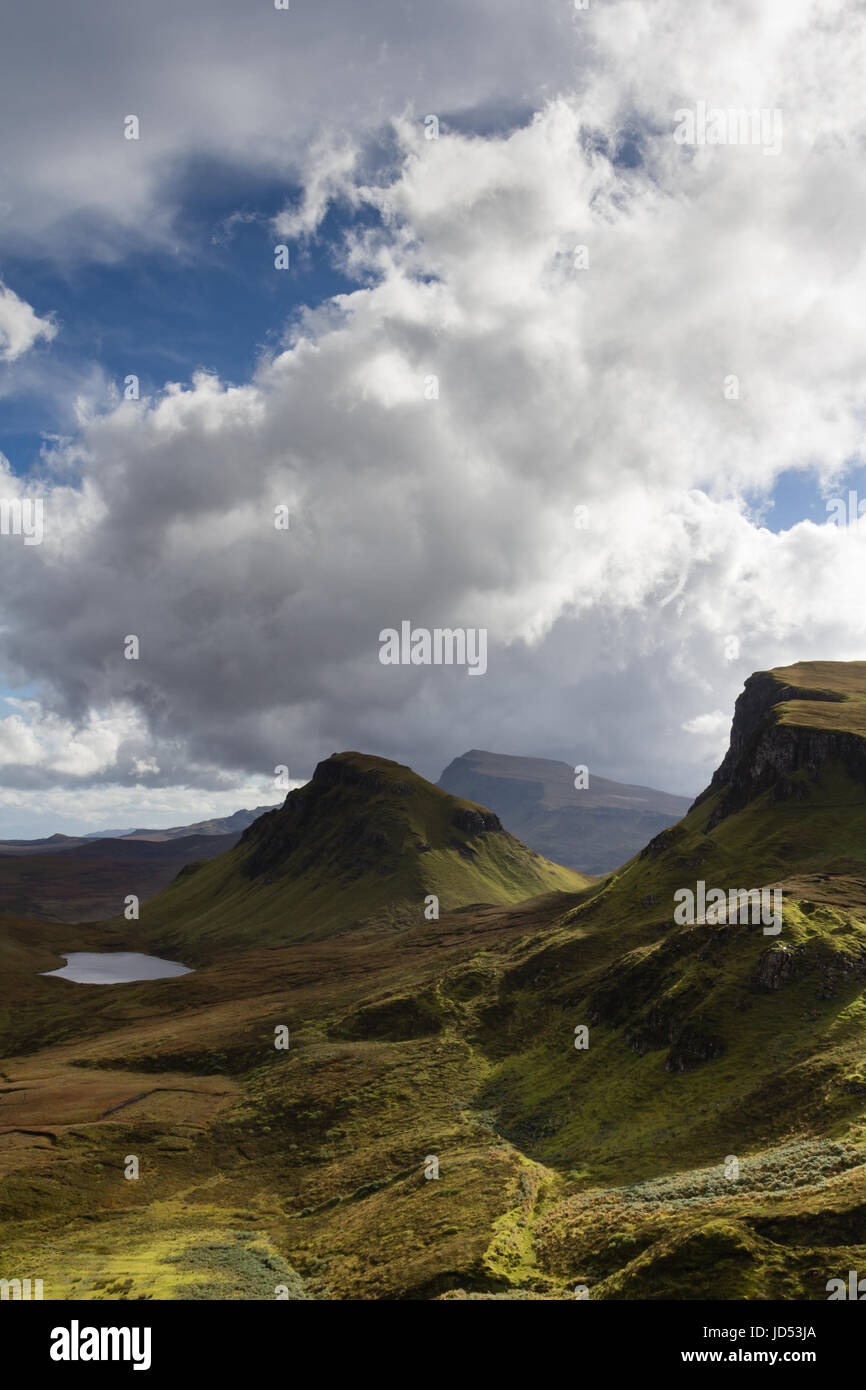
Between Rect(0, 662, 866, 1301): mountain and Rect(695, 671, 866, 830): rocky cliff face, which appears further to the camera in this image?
Rect(695, 671, 866, 830): rocky cliff face

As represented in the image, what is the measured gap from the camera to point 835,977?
217 ft

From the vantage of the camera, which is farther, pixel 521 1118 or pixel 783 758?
pixel 783 758

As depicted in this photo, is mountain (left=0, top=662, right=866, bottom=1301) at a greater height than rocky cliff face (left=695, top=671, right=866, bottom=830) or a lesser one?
lesser

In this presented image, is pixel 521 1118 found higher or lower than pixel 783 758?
lower

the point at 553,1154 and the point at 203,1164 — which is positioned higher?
the point at 553,1154

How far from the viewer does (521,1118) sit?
226ft

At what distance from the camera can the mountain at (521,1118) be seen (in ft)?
125

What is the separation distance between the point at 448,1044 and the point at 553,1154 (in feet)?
108

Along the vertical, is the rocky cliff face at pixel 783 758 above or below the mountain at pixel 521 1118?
above

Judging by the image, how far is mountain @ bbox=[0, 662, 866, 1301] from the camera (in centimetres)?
3819

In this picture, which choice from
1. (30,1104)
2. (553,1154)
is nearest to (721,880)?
(553,1154)

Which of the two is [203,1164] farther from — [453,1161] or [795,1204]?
[795,1204]

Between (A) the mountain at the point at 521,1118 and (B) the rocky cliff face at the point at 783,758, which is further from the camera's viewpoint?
(B) the rocky cliff face at the point at 783,758
